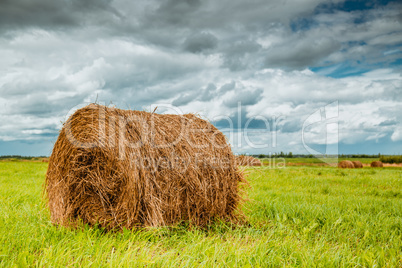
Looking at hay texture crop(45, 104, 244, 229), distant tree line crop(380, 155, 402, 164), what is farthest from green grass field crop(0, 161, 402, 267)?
distant tree line crop(380, 155, 402, 164)

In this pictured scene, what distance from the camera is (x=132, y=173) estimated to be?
5.10 m

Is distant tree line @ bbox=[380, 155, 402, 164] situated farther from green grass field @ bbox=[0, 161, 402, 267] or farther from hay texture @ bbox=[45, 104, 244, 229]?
hay texture @ bbox=[45, 104, 244, 229]

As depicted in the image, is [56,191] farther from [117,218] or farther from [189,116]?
[189,116]

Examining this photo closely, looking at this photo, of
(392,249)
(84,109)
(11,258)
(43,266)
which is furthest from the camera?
(84,109)

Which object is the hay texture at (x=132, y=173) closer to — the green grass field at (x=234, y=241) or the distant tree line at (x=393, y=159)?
the green grass field at (x=234, y=241)

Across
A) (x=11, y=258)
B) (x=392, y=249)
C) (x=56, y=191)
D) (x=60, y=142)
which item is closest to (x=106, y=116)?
(x=60, y=142)

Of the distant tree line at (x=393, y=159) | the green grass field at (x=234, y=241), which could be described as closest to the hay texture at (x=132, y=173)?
the green grass field at (x=234, y=241)

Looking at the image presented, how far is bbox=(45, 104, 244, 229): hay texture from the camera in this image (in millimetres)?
5230

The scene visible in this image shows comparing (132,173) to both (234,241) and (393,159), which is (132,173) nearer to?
(234,241)

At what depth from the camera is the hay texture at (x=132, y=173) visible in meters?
5.23

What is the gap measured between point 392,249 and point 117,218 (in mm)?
4783

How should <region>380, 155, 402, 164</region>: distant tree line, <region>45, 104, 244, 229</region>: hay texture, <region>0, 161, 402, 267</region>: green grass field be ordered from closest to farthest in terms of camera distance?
<region>0, 161, 402, 267</region>: green grass field → <region>45, 104, 244, 229</region>: hay texture → <region>380, 155, 402, 164</region>: distant tree line

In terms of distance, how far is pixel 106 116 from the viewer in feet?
18.4

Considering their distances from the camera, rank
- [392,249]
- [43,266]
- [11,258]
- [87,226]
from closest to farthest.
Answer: [43,266] → [11,258] → [392,249] → [87,226]
